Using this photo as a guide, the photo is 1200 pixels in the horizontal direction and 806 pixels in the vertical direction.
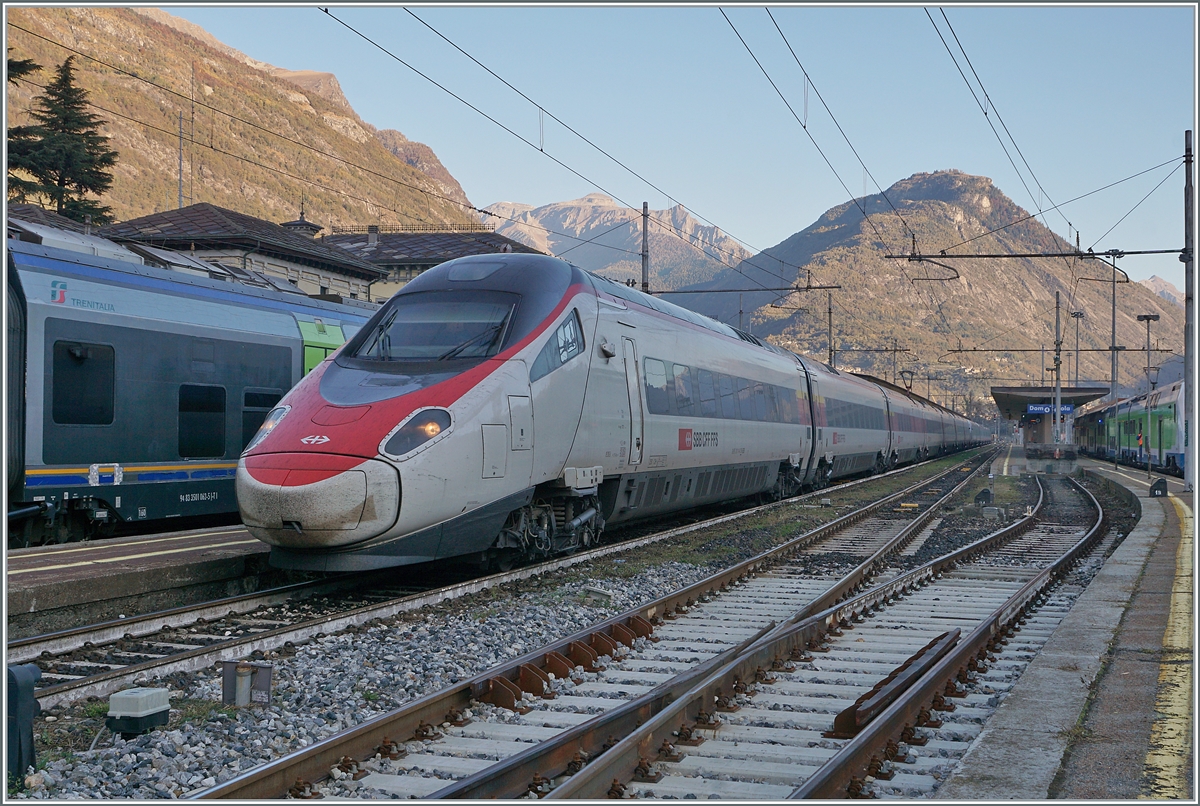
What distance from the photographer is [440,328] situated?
1091 centimetres

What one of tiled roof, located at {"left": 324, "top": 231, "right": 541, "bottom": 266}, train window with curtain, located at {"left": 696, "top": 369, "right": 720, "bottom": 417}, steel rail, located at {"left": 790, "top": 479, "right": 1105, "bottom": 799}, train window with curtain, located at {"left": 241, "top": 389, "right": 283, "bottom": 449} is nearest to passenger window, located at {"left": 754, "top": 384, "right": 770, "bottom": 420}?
train window with curtain, located at {"left": 696, "top": 369, "right": 720, "bottom": 417}

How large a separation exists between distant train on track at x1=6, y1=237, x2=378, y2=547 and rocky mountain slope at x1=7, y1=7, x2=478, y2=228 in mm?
86003

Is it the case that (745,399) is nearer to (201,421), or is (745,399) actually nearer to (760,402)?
(760,402)

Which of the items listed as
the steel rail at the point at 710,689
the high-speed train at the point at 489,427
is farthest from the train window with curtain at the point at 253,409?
the steel rail at the point at 710,689

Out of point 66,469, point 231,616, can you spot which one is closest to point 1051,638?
point 231,616

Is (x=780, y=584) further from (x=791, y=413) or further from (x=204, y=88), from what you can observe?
(x=204, y=88)

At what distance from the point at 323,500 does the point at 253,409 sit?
6.91 meters

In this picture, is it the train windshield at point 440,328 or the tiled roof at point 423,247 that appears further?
the tiled roof at point 423,247

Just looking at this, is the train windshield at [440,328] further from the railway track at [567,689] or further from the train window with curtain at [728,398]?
the train window with curtain at [728,398]

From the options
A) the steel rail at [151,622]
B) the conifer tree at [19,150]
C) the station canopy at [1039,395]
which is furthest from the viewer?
the station canopy at [1039,395]

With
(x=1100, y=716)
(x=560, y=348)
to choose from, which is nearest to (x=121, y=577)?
(x=560, y=348)

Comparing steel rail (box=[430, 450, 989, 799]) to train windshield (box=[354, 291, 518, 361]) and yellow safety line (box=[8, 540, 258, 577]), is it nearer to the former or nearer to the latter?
train windshield (box=[354, 291, 518, 361])

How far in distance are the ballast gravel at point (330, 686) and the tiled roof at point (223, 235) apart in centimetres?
3286

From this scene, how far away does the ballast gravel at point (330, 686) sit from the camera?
5043 mm
